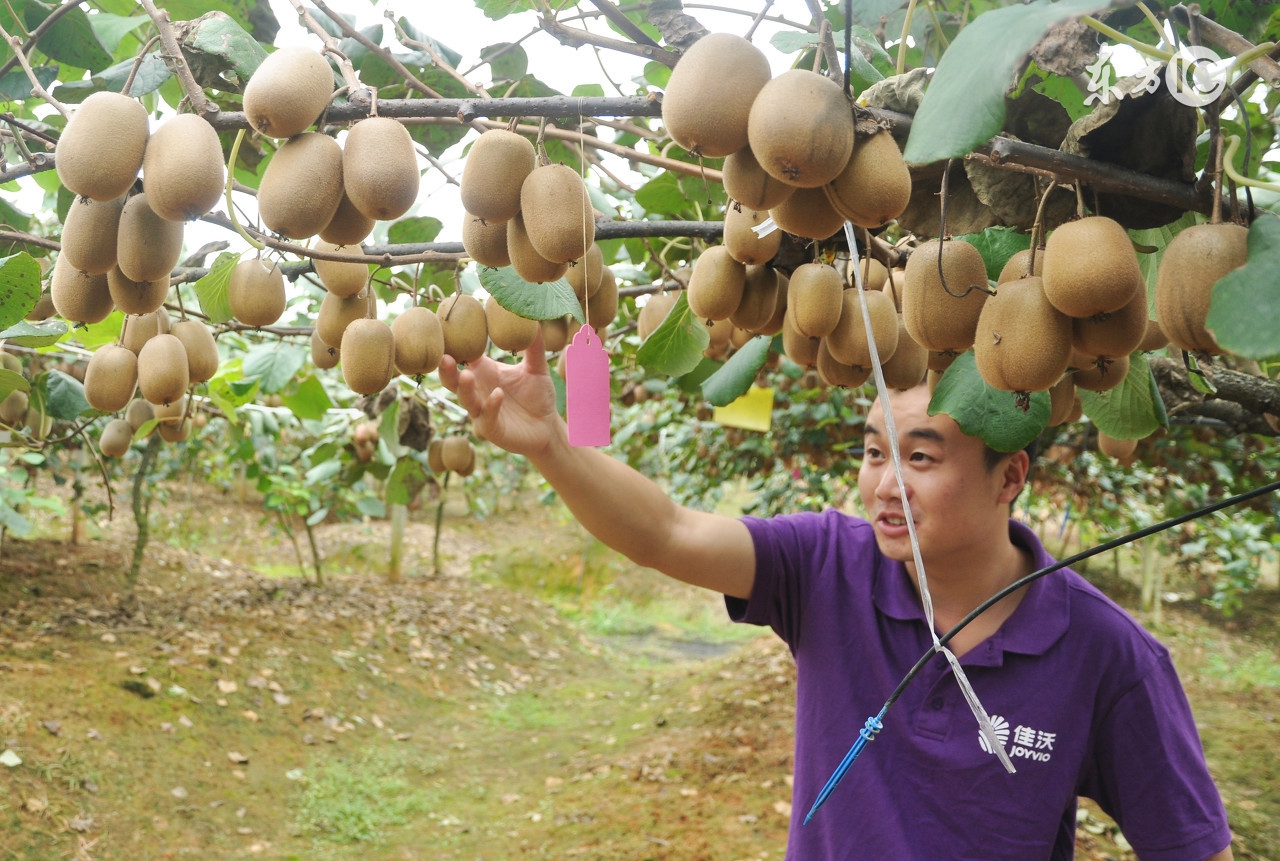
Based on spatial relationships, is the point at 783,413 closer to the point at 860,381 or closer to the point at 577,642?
the point at 860,381

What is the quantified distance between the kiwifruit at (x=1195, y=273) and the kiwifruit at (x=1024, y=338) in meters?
0.09

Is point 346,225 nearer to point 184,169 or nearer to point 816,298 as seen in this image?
point 184,169

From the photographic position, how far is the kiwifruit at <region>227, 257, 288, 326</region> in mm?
1165

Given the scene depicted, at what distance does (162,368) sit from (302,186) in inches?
27.1

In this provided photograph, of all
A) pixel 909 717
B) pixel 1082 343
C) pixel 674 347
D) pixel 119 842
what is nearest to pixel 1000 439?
pixel 1082 343

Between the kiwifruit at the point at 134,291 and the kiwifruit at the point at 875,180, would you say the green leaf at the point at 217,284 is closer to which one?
the kiwifruit at the point at 134,291

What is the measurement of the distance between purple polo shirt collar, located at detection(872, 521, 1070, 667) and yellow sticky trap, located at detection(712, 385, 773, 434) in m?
0.44

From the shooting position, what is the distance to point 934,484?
5.08 feet

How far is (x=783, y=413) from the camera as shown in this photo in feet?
13.7

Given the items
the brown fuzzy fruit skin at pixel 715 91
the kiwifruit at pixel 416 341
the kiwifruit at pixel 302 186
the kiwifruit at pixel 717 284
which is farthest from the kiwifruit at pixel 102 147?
the kiwifruit at pixel 717 284

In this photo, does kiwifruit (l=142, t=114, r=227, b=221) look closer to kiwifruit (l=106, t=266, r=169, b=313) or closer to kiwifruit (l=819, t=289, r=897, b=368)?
kiwifruit (l=106, t=266, r=169, b=313)

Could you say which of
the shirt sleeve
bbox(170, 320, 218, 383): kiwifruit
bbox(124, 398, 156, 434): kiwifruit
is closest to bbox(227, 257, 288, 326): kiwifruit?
bbox(170, 320, 218, 383): kiwifruit

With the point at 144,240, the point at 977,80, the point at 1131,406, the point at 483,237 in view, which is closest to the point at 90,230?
the point at 144,240

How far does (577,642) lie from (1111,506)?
4561 millimetres
